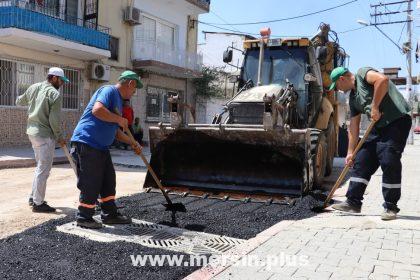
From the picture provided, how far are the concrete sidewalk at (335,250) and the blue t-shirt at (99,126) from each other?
171cm

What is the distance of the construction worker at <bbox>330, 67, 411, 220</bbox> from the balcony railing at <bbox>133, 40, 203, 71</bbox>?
1317cm

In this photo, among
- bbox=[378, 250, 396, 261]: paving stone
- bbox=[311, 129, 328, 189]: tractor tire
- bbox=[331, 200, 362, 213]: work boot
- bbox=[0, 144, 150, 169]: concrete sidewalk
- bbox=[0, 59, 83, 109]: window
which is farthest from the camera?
bbox=[0, 59, 83, 109]: window

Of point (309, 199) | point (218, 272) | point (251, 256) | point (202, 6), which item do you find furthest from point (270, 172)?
point (202, 6)

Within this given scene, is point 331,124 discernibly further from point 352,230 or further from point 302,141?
point 352,230

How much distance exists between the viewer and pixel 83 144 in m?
4.37

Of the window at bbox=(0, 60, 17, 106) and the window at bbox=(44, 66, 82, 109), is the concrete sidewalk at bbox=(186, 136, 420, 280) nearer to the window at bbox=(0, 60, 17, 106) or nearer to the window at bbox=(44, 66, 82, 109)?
the window at bbox=(0, 60, 17, 106)

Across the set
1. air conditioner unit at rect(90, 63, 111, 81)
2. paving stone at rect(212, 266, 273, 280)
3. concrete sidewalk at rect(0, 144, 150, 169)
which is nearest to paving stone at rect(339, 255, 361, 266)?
paving stone at rect(212, 266, 273, 280)

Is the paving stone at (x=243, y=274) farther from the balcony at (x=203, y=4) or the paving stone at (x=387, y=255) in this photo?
the balcony at (x=203, y=4)

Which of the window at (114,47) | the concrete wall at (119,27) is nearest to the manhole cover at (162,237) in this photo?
the concrete wall at (119,27)

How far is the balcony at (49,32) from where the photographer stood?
38.6 ft

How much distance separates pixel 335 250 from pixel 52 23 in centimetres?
1131

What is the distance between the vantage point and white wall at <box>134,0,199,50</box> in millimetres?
17969

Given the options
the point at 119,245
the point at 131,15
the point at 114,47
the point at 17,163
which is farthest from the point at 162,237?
the point at 131,15

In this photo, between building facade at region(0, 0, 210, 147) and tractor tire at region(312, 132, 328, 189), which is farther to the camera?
building facade at region(0, 0, 210, 147)
